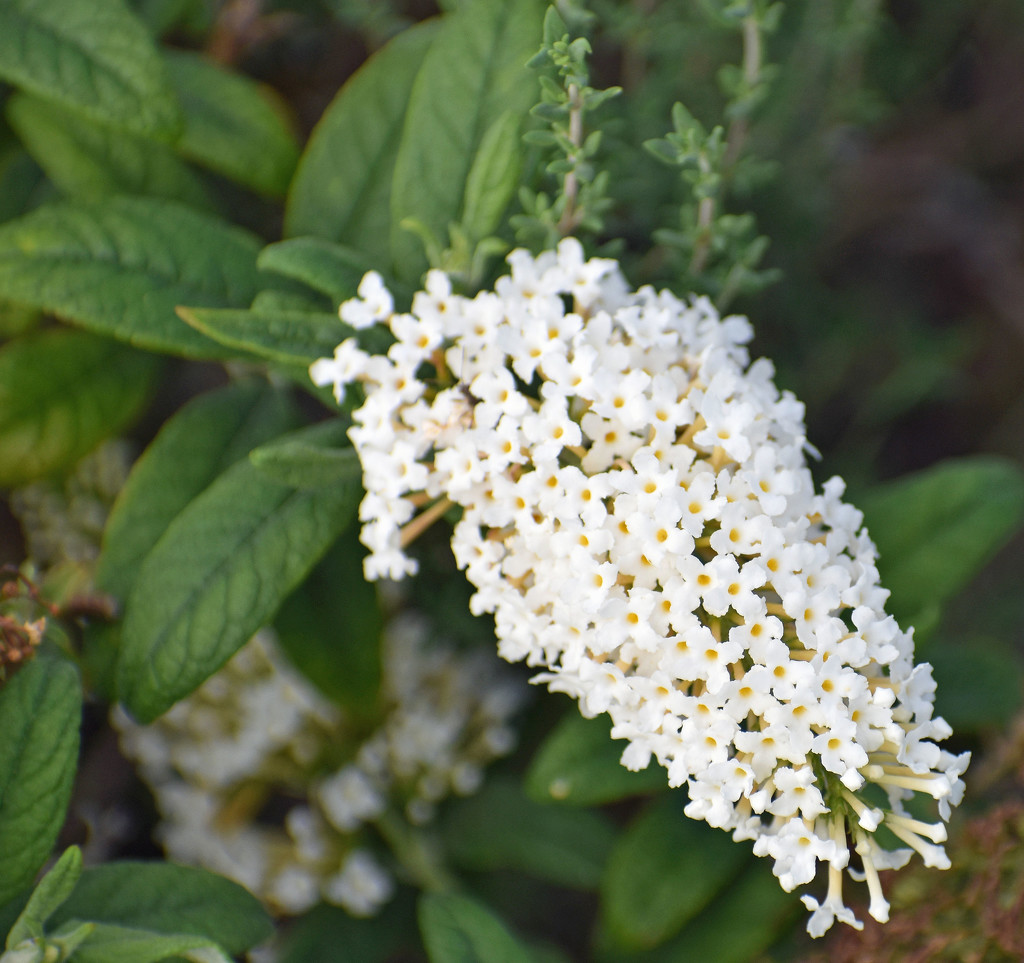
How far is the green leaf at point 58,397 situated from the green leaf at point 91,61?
570mm

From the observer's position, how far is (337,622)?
71.2 inches

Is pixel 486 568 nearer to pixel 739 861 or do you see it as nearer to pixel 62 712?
pixel 62 712

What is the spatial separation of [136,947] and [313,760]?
0.96m

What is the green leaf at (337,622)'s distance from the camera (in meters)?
1.79

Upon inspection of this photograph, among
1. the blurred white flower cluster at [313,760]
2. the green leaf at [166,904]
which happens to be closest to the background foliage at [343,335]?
the green leaf at [166,904]

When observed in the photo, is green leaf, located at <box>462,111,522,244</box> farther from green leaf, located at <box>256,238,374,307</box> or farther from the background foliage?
green leaf, located at <box>256,238,374,307</box>

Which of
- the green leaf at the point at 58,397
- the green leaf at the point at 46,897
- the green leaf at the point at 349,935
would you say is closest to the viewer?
the green leaf at the point at 46,897

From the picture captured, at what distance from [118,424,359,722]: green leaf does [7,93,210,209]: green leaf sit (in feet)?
2.58

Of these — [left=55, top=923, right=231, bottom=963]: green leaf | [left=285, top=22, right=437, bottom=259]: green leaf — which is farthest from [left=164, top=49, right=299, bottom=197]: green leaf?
[left=55, top=923, right=231, bottom=963]: green leaf

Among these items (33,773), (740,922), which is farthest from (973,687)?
(33,773)

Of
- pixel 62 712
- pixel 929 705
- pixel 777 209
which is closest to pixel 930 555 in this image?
pixel 929 705

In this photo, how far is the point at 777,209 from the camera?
2420 mm

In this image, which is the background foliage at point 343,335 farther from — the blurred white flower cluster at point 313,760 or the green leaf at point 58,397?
the blurred white flower cluster at point 313,760

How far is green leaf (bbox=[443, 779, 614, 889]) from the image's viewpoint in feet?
6.61
